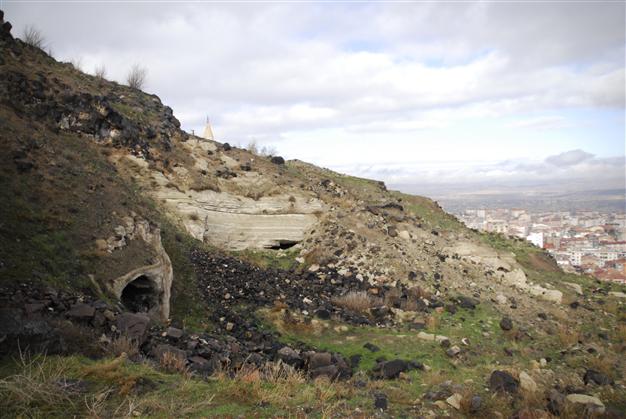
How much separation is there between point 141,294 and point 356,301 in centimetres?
684

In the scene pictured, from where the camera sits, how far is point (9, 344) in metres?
6.21

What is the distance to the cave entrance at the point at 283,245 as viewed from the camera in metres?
19.8

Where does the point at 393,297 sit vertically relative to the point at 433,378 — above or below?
above

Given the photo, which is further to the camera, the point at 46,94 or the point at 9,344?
the point at 46,94

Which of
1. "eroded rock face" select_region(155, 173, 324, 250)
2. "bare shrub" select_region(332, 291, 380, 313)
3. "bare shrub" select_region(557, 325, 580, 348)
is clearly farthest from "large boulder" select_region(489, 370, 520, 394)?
A: "eroded rock face" select_region(155, 173, 324, 250)

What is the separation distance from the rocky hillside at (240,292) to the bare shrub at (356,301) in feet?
0.34

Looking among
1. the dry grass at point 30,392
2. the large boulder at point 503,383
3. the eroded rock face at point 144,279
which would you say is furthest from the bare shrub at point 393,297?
the dry grass at point 30,392

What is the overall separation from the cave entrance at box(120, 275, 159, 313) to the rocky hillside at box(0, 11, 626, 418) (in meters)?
0.04

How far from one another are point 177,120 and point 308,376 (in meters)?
20.6

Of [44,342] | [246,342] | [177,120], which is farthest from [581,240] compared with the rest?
[44,342]

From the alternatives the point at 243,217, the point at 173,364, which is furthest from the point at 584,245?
the point at 173,364

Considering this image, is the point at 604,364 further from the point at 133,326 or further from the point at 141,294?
the point at 141,294

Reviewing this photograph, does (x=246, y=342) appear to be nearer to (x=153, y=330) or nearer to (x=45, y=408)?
(x=153, y=330)

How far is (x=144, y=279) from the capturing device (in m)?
11.2
